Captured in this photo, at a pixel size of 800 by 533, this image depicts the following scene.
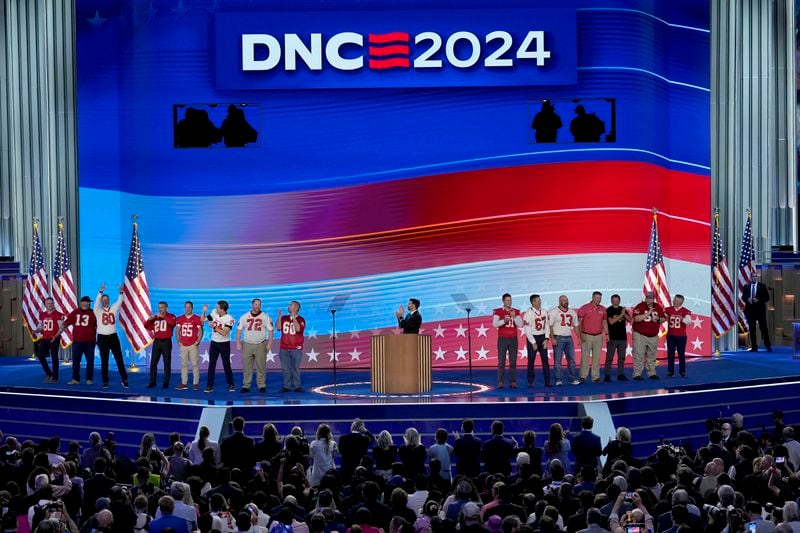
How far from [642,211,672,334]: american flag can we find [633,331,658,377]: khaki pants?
0.83 m

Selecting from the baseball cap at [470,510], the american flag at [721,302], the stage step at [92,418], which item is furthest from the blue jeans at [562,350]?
the baseball cap at [470,510]

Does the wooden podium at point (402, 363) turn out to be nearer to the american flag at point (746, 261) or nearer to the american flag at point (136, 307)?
the american flag at point (136, 307)

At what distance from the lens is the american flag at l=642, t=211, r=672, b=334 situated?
23078mm

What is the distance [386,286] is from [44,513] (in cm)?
1341

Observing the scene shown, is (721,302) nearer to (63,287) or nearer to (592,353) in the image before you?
(592,353)

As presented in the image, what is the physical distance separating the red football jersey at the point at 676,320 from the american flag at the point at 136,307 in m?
8.62

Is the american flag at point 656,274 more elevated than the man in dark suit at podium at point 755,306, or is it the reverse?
the american flag at point 656,274

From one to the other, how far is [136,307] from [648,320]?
27.9 ft

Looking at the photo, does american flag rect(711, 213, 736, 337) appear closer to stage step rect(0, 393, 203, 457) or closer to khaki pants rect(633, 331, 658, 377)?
khaki pants rect(633, 331, 658, 377)

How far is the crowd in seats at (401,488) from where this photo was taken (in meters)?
11.1

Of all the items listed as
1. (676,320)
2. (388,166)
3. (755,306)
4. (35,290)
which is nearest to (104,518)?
(676,320)

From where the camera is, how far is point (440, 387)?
2173 centimetres

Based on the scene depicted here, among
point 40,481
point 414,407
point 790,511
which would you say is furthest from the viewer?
point 414,407

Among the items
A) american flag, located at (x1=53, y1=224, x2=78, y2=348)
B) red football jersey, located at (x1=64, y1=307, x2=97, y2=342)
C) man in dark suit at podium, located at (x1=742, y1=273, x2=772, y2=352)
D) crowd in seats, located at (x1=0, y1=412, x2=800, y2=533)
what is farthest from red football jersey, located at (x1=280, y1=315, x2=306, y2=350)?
man in dark suit at podium, located at (x1=742, y1=273, x2=772, y2=352)
